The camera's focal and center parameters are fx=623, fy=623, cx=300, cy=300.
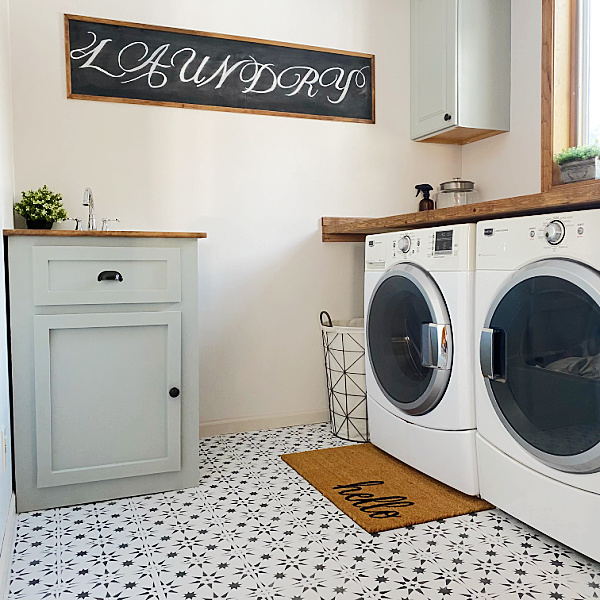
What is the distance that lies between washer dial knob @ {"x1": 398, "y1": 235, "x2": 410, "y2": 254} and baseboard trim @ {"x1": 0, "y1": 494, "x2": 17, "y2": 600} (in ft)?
5.02

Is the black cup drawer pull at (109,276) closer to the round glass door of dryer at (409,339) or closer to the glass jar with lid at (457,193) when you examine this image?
the round glass door of dryer at (409,339)

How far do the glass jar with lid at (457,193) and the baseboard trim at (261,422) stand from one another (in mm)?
1198

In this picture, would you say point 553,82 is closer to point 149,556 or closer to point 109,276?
point 109,276

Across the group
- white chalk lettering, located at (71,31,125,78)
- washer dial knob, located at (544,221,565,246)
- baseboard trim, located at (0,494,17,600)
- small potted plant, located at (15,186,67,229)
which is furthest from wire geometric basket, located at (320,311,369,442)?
white chalk lettering, located at (71,31,125,78)

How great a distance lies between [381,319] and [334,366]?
1.49 feet

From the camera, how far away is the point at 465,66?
2824 mm

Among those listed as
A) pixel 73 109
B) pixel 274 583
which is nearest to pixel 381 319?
pixel 274 583

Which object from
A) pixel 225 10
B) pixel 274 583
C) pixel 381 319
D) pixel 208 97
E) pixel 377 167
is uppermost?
pixel 225 10

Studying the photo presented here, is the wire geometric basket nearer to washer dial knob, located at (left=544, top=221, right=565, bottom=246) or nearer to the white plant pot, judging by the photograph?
the white plant pot

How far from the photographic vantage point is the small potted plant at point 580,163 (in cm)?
228

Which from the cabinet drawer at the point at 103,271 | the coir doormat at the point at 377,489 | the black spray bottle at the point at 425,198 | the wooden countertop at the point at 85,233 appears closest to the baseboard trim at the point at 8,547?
the cabinet drawer at the point at 103,271

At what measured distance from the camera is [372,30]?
302 cm

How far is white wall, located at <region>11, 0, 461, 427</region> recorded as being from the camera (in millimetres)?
2502

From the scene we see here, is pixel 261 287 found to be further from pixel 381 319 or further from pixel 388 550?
pixel 388 550
